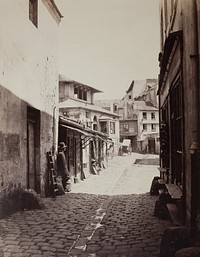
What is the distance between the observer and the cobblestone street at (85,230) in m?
5.61

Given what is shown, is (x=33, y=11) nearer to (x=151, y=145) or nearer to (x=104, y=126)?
(x=104, y=126)

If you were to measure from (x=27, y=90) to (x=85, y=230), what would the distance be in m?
4.74

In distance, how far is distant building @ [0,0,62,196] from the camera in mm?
8133

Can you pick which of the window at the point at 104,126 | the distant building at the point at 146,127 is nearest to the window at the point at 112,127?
the window at the point at 104,126

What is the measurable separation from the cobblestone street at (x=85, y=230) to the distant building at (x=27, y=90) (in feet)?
4.15

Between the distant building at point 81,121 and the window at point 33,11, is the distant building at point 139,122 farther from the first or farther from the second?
the window at point 33,11

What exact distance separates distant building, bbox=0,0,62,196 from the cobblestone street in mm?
1266

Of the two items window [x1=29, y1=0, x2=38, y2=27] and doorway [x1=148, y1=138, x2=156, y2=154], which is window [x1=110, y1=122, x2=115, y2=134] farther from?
window [x1=29, y1=0, x2=38, y2=27]

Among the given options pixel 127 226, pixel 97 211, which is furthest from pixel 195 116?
pixel 97 211

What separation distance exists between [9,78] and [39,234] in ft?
12.9

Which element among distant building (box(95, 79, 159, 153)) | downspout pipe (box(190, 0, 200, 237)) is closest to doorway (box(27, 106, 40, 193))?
downspout pipe (box(190, 0, 200, 237))

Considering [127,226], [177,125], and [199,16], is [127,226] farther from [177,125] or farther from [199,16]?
[199,16]

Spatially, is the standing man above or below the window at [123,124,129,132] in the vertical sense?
below

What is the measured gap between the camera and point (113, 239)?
20.6 ft
